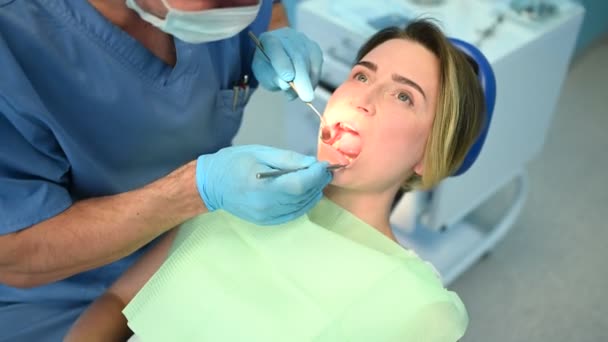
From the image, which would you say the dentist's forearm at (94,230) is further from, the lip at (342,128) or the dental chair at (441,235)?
the dental chair at (441,235)

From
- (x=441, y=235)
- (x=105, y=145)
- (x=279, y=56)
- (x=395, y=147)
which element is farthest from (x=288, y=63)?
(x=441, y=235)

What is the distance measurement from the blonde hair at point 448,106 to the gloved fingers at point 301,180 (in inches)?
12.8

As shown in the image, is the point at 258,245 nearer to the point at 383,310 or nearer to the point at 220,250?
the point at 220,250

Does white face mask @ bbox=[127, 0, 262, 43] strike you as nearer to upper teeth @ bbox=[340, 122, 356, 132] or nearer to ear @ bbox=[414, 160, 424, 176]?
upper teeth @ bbox=[340, 122, 356, 132]

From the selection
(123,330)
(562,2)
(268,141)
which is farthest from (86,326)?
(562,2)

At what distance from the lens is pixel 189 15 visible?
0.89 metres

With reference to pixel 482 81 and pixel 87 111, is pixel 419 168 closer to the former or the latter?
pixel 482 81

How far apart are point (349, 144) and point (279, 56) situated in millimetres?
259

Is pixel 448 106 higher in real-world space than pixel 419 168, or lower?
higher

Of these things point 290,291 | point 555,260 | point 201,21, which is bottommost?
point 555,260

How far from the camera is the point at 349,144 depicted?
1091mm

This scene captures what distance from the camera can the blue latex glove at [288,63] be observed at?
1.19 metres

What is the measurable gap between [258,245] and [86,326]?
35 centimetres

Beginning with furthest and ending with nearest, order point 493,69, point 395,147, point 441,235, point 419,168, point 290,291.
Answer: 1. point 441,235
2. point 493,69
3. point 419,168
4. point 395,147
5. point 290,291
